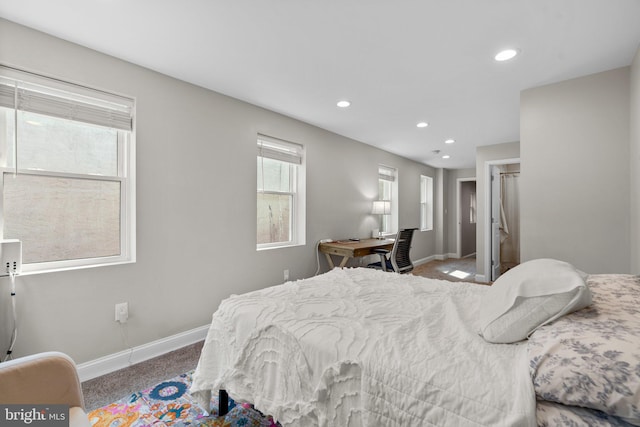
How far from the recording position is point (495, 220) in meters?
5.14

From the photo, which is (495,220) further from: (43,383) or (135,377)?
(43,383)

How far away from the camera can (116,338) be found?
239 cm

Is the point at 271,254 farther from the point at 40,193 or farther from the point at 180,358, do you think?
the point at 40,193

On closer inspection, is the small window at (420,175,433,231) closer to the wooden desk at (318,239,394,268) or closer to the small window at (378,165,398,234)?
the small window at (378,165,398,234)

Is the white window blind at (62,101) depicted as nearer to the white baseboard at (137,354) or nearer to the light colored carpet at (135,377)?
the white baseboard at (137,354)

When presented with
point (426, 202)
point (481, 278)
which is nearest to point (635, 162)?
point (481, 278)

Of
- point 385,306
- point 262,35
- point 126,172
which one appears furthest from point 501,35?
point 126,172

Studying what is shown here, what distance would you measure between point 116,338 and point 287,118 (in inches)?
113

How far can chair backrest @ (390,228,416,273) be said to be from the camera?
4031 millimetres

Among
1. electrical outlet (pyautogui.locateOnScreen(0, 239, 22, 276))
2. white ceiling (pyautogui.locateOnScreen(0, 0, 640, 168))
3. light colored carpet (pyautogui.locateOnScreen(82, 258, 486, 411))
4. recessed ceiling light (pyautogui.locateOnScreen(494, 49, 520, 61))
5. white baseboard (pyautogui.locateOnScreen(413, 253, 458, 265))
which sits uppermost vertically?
white ceiling (pyautogui.locateOnScreen(0, 0, 640, 168))

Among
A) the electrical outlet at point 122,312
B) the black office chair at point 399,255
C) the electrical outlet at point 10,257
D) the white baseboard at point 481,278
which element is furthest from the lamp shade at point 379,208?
the electrical outlet at point 10,257

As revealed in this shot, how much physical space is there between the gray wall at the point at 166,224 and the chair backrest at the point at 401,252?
1.18 m

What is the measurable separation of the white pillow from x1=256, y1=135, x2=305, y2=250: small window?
110 inches

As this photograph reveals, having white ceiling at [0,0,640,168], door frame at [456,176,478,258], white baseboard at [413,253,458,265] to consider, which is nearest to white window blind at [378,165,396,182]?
white baseboard at [413,253,458,265]
